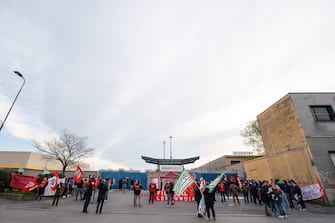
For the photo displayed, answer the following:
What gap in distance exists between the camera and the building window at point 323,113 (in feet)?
52.8

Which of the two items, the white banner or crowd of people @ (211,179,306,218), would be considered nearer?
crowd of people @ (211,179,306,218)

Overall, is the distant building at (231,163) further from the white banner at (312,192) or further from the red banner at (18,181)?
the red banner at (18,181)

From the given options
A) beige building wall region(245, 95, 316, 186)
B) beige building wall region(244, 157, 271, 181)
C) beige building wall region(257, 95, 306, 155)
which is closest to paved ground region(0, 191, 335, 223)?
beige building wall region(245, 95, 316, 186)

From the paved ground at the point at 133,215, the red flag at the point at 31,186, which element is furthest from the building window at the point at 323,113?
the red flag at the point at 31,186

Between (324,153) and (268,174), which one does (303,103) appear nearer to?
(324,153)

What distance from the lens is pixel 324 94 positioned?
17.1 m

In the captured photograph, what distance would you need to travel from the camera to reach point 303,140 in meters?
15.1

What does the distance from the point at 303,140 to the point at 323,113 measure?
417 centimetres

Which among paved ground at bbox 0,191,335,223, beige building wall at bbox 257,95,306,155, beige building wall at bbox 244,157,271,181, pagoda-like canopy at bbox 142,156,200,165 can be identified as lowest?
paved ground at bbox 0,191,335,223

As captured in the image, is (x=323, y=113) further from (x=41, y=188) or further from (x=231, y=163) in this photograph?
(x=41, y=188)

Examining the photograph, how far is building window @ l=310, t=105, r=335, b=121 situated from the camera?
52.8ft

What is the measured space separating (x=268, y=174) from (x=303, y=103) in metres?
9.37

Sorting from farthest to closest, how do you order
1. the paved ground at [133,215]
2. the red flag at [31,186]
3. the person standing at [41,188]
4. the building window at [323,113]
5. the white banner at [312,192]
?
1. the building window at [323,113]
2. the red flag at [31,186]
3. the person standing at [41,188]
4. the white banner at [312,192]
5. the paved ground at [133,215]

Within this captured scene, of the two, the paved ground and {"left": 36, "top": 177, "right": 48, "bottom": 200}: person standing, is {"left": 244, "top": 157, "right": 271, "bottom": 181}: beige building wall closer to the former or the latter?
the paved ground
